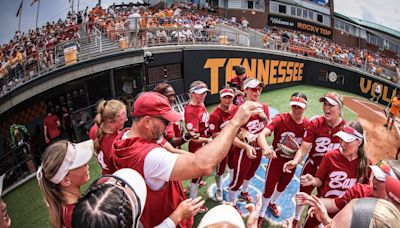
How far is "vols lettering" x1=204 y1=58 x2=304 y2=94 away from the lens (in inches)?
455

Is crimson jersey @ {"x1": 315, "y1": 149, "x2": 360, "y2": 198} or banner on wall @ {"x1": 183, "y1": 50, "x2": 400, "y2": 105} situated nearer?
crimson jersey @ {"x1": 315, "y1": 149, "x2": 360, "y2": 198}

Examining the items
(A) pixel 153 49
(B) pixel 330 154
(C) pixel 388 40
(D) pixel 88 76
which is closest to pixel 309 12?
(C) pixel 388 40

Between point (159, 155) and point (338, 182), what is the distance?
232 cm

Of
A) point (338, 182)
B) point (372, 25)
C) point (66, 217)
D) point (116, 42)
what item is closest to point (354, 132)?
point (338, 182)

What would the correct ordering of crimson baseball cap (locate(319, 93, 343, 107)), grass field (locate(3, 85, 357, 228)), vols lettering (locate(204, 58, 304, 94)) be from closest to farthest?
crimson baseball cap (locate(319, 93, 343, 107)) < grass field (locate(3, 85, 357, 228)) < vols lettering (locate(204, 58, 304, 94))

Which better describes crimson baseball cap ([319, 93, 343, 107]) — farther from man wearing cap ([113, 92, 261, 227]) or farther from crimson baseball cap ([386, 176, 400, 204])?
man wearing cap ([113, 92, 261, 227])

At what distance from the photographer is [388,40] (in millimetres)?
35344

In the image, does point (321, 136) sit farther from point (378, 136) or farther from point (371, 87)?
point (371, 87)

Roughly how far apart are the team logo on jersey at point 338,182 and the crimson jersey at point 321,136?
2.25 ft

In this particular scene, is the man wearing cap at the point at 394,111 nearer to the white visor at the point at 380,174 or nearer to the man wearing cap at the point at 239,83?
the man wearing cap at the point at 239,83

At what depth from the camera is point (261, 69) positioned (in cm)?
1341

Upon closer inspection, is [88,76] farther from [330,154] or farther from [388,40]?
[388,40]

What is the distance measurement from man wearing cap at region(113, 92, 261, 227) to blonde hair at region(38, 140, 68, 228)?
15.7 inches

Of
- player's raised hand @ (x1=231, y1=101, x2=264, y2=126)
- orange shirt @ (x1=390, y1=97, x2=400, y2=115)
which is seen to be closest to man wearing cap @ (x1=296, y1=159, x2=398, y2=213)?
player's raised hand @ (x1=231, y1=101, x2=264, y2=126)
